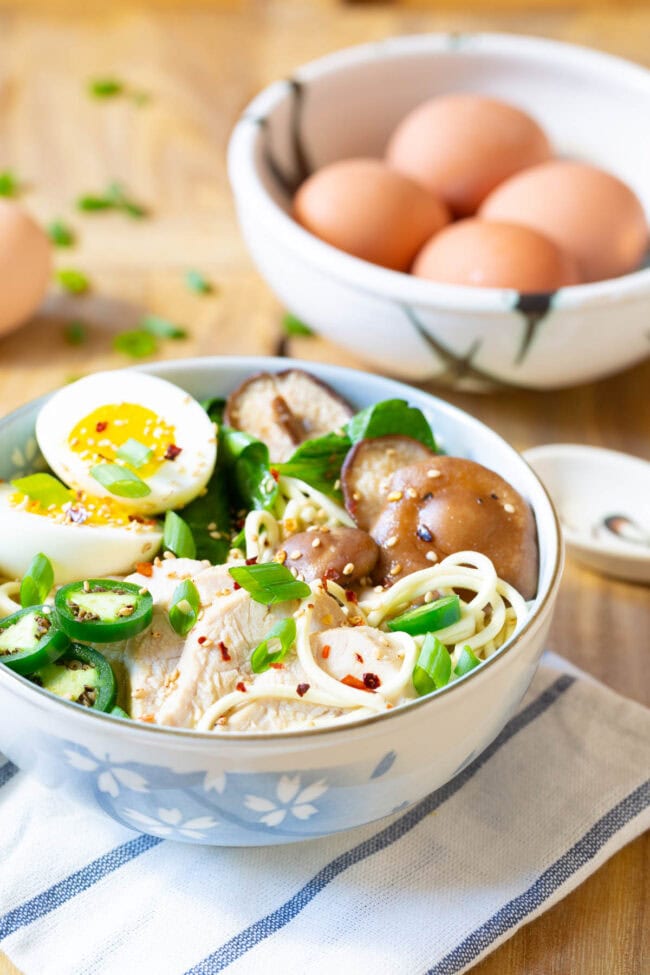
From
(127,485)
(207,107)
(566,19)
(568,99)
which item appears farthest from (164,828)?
(566,19)

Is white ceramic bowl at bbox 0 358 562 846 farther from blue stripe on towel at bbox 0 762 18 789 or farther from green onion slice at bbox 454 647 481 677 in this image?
blue stripe on towel at bbox 0 762 18 789

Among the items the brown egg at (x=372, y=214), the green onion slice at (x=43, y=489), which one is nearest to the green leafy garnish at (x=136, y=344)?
the brown egg at (x=372, y=214)

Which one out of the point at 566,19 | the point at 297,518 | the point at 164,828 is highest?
the point at 566,19

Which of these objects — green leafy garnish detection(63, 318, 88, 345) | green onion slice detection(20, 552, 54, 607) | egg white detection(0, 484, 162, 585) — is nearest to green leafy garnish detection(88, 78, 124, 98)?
green leafy garnish detection(63, 318, 88, 345)

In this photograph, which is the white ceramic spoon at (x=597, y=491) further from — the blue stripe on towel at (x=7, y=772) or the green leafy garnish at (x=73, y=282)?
the green leafy garnish at (x=73, y=282)

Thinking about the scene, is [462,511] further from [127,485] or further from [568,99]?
[568,99]

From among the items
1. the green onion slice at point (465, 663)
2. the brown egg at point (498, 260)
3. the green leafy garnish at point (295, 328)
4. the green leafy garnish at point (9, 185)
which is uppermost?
the brown egg at point (498, 260)

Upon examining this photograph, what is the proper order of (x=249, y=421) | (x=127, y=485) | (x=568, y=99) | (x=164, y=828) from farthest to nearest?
(x=568, y=99) < (x=249, y=421) < (x=127, y=485) < (x=164, y=828)
